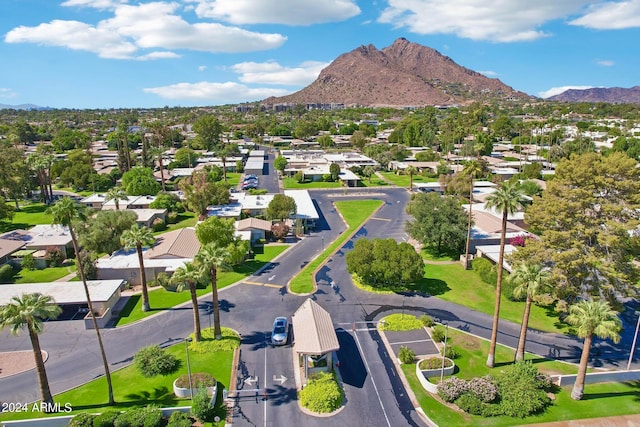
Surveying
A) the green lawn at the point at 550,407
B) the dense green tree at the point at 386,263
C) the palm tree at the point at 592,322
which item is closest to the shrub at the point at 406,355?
the green lawn at the point at 550,407

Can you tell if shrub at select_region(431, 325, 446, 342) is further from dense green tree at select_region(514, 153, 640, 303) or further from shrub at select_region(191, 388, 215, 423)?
shrub at select_region(191, 388, 215, 423)

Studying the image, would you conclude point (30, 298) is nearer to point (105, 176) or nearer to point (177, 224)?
point (177, 224)

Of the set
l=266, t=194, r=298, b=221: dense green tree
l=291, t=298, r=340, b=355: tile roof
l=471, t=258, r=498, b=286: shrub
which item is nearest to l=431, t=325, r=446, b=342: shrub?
l=291, t=298, r=340, b=355: tile roof

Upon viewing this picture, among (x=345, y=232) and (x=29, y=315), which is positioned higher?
(x=29, y=315)

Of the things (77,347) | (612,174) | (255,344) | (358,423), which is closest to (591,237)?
(612,174)

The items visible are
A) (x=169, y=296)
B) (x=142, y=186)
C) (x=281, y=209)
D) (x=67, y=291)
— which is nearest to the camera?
(x=67, y=291)

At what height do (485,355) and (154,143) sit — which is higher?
(154,143)

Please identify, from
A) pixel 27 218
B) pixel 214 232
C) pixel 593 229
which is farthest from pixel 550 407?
pixel 27 218

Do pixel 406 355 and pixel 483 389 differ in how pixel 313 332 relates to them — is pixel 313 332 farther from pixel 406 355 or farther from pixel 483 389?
pixel 483 389
